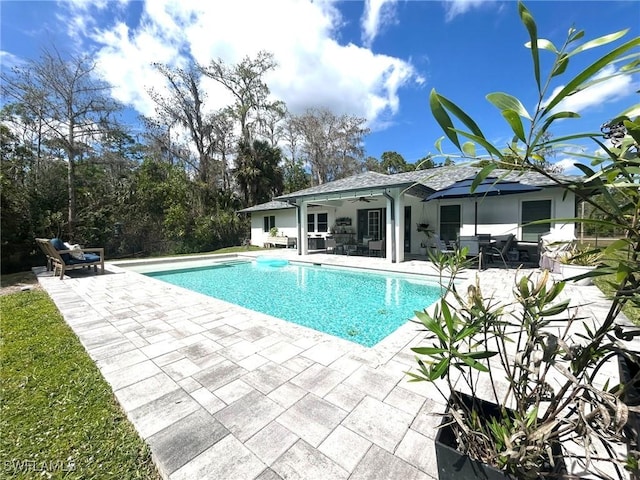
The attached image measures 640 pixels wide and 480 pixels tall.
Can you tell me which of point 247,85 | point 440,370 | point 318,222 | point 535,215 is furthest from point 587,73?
point 247,85

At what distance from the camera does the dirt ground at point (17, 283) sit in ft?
23.2

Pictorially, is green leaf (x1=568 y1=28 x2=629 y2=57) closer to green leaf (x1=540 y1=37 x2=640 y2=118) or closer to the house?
green leaf (x1=540 y1=37 x2=640 y2=118)

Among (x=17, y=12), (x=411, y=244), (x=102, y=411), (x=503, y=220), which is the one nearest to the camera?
(x=102, y=411)

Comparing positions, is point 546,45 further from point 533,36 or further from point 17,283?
point 17,283

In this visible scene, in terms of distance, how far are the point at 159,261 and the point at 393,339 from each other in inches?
460

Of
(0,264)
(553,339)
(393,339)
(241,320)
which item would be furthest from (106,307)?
(0,264)

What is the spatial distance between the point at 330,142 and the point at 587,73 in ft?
89.9

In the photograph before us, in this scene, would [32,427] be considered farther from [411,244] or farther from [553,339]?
[411,244]

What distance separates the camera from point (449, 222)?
11539mm

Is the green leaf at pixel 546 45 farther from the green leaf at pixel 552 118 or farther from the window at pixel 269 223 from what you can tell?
the window at pixel 269 223

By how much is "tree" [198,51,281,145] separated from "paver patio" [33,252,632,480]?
21.0 meters

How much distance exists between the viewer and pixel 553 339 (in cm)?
100

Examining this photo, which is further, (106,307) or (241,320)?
(106,307)

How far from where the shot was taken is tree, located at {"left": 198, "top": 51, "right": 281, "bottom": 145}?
2161 centimetres
